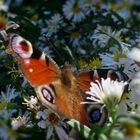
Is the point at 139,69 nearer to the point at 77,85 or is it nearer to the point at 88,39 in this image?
the point at 77,85

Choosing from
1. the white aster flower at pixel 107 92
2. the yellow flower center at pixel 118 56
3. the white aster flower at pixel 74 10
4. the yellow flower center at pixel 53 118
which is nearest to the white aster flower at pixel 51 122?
the yellow flower center at pixel 53 118

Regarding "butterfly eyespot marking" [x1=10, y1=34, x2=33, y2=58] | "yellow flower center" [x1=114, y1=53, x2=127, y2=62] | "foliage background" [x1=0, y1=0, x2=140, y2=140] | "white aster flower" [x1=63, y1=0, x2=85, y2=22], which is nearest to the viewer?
"foliage background" [x1=0, y1=0, x2=140, y2=140]

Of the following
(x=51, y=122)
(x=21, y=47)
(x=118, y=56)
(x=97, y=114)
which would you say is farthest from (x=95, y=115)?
(x=118, y=56)

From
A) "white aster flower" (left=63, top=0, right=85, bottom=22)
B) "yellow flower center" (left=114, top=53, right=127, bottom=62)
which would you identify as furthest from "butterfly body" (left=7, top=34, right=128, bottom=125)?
"white aster flower" (left=63, top=0, right=85, bottom=22)

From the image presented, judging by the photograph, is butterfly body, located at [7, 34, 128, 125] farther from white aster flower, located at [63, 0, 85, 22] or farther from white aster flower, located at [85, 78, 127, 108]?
white aster flower, located at [63, 0, 85, 22]

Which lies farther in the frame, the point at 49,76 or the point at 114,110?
the point at 49,76

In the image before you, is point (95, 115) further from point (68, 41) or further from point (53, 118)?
point (68, 41)

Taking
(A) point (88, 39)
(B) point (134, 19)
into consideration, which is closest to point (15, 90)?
(A) point (88, 39)
